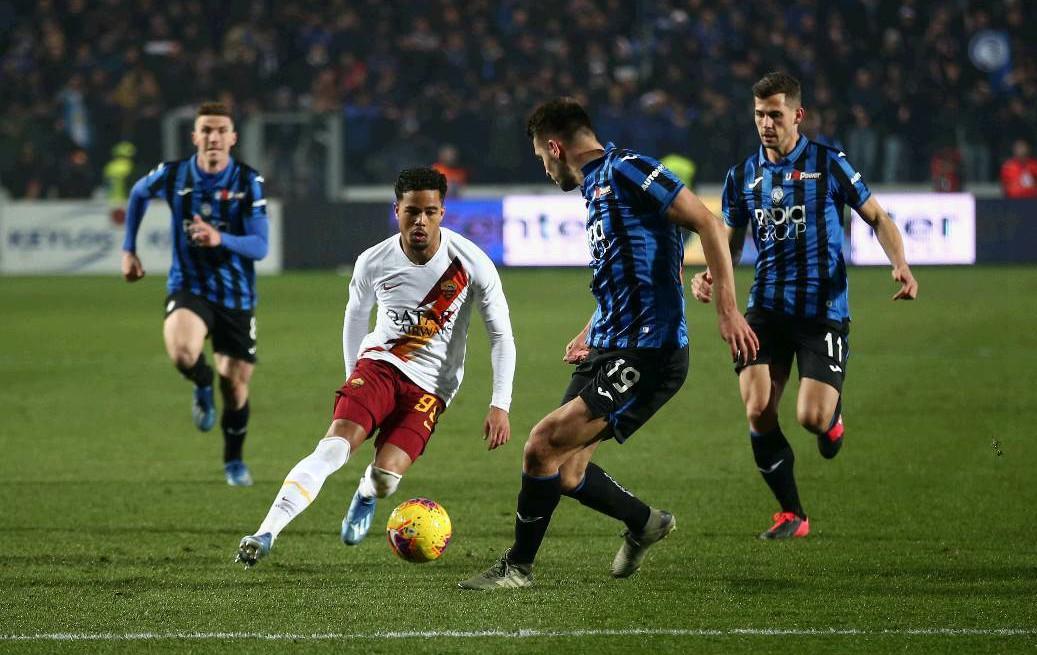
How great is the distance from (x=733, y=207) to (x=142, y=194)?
366cm

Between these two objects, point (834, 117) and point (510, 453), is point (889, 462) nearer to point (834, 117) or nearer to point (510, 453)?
point (510, 453)

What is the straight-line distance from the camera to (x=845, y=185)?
7664mm

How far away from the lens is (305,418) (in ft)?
39.0

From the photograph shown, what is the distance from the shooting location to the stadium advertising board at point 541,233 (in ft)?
79.7

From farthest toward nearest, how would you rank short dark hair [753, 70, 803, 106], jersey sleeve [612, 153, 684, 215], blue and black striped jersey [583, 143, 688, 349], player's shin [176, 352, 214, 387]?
1. player's shin [176, 352, 214, 387]
2. short dark hair [753, 70, 803, 106]
3. blue and black striped jersey [583, 143, 688, 349]
4. jersey sleeve [612, 153, 684, 215]

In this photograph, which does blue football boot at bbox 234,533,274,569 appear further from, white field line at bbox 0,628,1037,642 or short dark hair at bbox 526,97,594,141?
short dark hair at bbox 526,97,594,141

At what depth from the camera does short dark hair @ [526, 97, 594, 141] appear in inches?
241

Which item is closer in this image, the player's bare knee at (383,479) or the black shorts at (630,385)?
the black shorts at (630,385)

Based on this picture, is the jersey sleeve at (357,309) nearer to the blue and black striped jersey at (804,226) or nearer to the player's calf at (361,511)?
the player's calf at (361,511)

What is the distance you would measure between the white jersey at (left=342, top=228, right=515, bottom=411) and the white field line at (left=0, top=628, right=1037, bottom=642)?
1615 mm

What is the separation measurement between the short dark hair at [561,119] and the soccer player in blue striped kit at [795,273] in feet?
5.53

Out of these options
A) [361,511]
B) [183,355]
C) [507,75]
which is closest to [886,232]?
[361,511]

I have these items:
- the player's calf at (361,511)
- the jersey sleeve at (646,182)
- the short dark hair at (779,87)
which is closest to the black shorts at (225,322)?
the player's calf at (361,511)

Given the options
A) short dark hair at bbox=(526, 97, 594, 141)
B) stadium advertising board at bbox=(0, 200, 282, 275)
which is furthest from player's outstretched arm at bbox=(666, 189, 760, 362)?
stadium advertising board at bbox=(0, 200, 282, 275)
